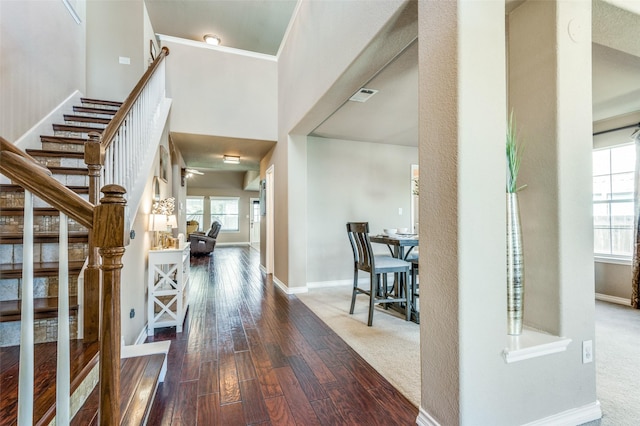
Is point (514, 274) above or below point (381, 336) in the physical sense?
above

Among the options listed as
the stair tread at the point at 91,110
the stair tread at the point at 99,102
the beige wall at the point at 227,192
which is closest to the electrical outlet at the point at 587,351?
the stair tread at the point at 91,110

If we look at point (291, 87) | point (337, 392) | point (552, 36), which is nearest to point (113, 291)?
point (337, 392)

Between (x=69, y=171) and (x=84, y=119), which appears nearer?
(x=69, y=171)

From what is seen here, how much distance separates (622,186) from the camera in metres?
3.75

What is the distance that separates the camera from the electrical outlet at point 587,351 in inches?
60.1

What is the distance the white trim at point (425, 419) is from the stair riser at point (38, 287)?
218 centimetres

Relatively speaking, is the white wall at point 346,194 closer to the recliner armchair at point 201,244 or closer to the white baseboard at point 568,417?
the white baseboard at point 568,417

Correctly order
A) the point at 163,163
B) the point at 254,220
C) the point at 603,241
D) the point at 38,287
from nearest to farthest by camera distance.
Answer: the point at 38,287 → the point at 163,163 → the point at 603,241 → the point at 254,220

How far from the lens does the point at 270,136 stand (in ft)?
15.5

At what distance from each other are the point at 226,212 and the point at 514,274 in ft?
38.3

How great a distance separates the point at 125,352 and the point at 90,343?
366mm

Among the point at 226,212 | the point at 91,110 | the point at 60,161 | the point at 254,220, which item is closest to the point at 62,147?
the point at 60,161

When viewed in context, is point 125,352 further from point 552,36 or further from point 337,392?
point 552,36

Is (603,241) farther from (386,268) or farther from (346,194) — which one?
(346,194)
